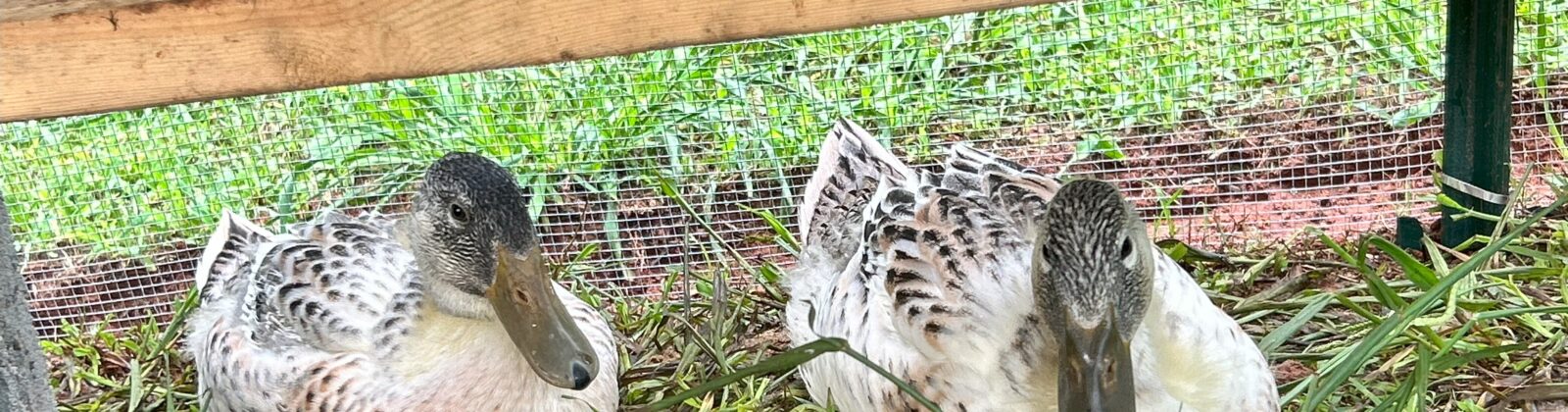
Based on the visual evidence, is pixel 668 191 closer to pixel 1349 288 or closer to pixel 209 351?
pixel 209 351

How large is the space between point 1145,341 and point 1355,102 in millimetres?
2100

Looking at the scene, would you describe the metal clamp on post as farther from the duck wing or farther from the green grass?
the duck wing

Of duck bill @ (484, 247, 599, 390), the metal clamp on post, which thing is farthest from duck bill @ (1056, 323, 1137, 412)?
the metal clamp on post

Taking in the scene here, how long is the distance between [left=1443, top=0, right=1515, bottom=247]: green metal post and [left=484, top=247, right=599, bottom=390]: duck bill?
2.45 metres

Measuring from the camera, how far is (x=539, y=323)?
305 centimetres

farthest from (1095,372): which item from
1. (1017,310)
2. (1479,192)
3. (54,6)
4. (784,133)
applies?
(784,133)

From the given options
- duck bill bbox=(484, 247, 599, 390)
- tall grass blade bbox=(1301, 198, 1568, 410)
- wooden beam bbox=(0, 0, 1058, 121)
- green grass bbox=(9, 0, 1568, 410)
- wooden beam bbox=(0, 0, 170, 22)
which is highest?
wooden beam bbox=(0, 0, 170, 22)

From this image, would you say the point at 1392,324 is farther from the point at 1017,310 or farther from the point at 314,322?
the point at 314,322

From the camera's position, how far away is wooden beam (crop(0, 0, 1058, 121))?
2051 millimetres

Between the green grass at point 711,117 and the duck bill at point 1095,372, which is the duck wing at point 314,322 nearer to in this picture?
the green grass at point 711,117

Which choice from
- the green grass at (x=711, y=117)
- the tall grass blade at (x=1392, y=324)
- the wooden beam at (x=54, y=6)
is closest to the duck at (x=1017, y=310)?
the tall grass blade at (x=1392, y=324)

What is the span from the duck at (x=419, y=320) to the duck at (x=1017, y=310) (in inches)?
25.7

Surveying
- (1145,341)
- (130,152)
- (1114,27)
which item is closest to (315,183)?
(130,152)

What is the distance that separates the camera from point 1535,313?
3.54 m
